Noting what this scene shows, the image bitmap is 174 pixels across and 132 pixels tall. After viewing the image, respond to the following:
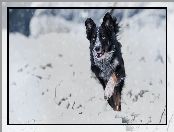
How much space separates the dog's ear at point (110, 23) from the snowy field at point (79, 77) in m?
0.05

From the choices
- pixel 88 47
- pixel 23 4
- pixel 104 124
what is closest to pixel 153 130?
pixel 104 124

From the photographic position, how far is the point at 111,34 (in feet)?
8.53

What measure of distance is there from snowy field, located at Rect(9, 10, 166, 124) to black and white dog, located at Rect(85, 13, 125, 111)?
4cm

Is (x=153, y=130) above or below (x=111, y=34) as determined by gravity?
below

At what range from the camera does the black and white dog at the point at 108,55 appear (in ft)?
8.49

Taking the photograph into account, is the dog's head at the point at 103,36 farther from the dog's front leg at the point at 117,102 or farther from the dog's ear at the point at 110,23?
the dog's front leg at the point at 117,102

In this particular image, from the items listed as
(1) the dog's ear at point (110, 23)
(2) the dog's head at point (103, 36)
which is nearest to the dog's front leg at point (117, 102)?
(2) the dog's head at point (103, 36)

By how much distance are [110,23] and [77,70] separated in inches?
16.2

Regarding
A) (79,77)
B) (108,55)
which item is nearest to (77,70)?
(79,77)

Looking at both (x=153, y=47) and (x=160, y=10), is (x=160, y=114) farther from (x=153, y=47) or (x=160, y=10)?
(x=160, y=10)

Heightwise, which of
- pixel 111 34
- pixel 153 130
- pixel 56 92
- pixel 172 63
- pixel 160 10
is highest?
pixel 160 10

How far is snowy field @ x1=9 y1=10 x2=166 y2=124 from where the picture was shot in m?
2.59

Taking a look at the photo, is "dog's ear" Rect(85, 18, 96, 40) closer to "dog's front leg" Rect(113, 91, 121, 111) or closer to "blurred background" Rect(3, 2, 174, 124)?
"blurred background" Rect(3, 2, 174, 124)

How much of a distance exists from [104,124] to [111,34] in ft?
2.12
